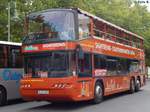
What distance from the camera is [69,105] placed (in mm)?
18406

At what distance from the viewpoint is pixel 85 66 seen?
1748cm

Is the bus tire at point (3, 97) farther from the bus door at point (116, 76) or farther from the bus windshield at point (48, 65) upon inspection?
the bus door at point (116, 76)

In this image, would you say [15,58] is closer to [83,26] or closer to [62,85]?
[83,26]

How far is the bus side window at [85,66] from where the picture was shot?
667 inches

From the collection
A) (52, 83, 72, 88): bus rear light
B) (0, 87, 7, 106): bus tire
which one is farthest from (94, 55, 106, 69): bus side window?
(0, 87, 7, 106): bus tire

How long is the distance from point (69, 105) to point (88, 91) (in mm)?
1356

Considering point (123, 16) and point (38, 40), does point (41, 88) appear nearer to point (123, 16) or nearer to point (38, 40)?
point (38, 40)

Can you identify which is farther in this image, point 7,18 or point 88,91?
point 7,18

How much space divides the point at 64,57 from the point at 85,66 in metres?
1.46

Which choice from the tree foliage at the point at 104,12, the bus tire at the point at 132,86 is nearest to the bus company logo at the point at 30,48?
the bus tire at the point at 132,86

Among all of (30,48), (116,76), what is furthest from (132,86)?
(30,48)

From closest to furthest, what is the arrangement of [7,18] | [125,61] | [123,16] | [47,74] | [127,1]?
1. [47,74]
2. [125,61]
3. [7,18]
4. [123,16]
5. [127,1]

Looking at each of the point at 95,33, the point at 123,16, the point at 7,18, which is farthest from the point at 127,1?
the point at 95,33

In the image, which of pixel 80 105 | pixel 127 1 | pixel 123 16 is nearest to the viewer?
pixel 80 105
